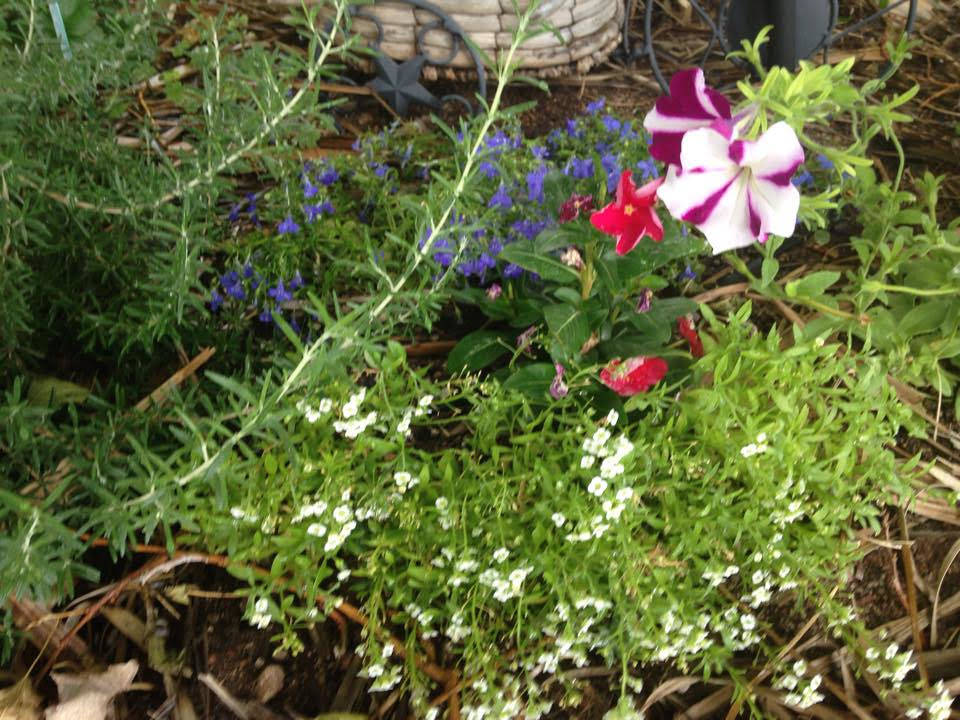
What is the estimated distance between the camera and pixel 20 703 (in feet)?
4.26

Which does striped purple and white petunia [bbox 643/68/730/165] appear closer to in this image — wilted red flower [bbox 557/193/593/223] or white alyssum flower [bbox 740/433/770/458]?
wilted red flower [bbox 557/193/593/223]

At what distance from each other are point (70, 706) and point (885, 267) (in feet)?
5.67

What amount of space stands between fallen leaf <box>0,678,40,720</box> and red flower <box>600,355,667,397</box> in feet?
3.48

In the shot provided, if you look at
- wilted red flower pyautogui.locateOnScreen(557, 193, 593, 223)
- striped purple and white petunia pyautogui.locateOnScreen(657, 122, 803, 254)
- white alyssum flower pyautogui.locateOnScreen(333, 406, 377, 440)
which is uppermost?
striped purple and white petunia pyautogui.locateOnScreen(657, 122, 803, 254)

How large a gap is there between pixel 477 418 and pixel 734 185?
588 millimetres

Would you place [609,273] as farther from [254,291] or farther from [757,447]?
[254,291]

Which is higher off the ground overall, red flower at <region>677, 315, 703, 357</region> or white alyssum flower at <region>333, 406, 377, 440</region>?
white alyssum flower at <region>333, 406, 377, 440</region>

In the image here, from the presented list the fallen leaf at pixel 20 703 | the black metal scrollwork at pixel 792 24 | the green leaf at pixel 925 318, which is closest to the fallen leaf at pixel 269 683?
the fallen leaf at pixel 20 703

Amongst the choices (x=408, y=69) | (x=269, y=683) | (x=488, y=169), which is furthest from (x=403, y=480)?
(x=408, y=69)

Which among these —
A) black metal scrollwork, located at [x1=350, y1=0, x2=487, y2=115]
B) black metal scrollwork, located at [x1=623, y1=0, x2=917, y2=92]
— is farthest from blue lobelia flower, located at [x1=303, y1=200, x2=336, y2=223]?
black metal scrollwork, located at [x1=623, y1=0, x2=917, y2=92]

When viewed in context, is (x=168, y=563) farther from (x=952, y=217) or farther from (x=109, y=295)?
(x=952, y=217)

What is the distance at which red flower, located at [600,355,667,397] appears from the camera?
1.50m

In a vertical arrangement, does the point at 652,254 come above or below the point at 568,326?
above

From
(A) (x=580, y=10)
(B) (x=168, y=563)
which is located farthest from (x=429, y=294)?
(A) (x=580, y=10)
